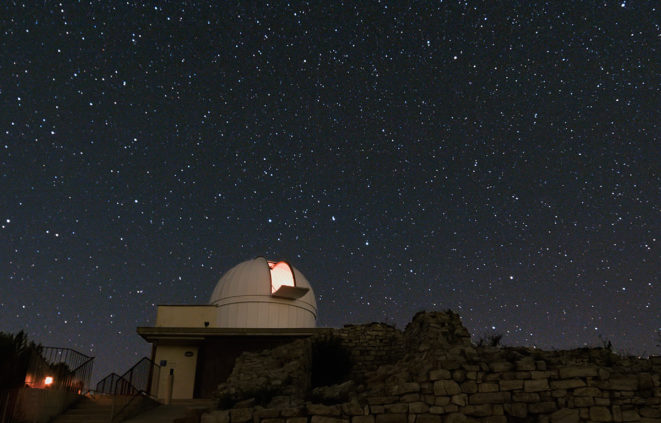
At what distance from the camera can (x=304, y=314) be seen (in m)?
20.9

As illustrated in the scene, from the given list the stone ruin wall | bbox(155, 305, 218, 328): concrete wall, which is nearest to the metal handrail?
bbox(155, 305, 218, 328): concrete wall

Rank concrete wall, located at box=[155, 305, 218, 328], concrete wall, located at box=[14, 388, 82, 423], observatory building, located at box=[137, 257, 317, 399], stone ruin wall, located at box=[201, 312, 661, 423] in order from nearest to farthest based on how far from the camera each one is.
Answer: stone ruin wall, located at box=[201, 312, 661, 423] < concrete wall, located at box=[14, 388, 82, 423] < observatory building, located at box=[137, 257, 317, 399] < concrete wall, located at box=[155, 305, 218, 328]

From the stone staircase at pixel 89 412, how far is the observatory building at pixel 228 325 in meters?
3.45

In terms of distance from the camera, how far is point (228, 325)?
19875 mm

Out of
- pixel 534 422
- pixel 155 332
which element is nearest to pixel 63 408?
pixel 155 332

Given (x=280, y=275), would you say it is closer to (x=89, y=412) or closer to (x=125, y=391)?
(x=125, y=391)

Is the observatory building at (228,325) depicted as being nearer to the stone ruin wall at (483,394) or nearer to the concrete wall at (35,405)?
the concrete wall at (35,405)

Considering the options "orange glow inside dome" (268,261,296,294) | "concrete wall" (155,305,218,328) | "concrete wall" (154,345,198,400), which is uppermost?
"orange glow inside dome" (268,261,296,294)

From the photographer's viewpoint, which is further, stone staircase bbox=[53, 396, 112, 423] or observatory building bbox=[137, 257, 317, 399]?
observatory building bbox=[137, 257, 317, 399]

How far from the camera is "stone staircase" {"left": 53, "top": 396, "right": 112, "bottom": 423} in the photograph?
41.0 ft

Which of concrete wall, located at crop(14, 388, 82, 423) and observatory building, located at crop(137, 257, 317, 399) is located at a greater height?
observatory building, located at crop(137, 257, 317, 399)

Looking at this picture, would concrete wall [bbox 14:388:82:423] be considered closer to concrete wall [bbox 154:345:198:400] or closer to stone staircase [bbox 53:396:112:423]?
stone staircase [bbox 53:396:112:423]

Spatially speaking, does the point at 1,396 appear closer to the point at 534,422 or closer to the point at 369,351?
the point at 369,351

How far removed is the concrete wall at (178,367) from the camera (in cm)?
1753
